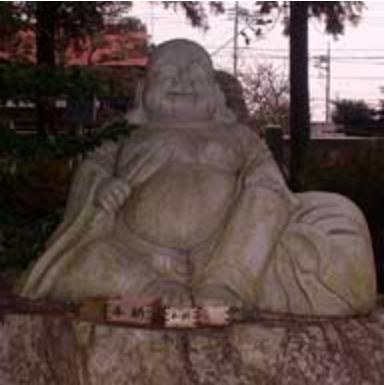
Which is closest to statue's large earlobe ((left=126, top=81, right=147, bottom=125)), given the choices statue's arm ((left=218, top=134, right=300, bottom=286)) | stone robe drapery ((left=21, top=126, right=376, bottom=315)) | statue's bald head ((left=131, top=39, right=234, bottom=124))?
statue's bald head ((left=131, top=39, right=234, bottom=124))

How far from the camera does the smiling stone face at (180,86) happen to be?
13.4ft

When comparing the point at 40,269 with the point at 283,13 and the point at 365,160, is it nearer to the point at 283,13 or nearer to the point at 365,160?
the point at 365,160

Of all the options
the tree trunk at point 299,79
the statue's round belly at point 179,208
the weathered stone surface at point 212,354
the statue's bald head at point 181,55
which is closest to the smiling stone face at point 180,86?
the statue's bald head at point 181,55

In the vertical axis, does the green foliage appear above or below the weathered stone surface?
above

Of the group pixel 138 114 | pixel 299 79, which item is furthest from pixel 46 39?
pixel 138 114

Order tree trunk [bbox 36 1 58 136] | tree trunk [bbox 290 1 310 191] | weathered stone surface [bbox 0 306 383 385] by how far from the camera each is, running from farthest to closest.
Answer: tree trunk [bbox 290 1 310 191] < tree trunk [bbox 36 1 58 136] < weathered stone surface [bbox 0 306 383 385]

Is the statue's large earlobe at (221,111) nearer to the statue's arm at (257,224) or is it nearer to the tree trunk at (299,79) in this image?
the statue's arm at (257,224)

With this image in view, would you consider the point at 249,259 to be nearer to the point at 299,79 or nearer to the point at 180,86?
the point at 180,86

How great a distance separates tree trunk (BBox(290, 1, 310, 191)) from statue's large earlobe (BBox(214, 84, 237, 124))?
3.81 metres

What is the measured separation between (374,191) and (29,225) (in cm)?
270

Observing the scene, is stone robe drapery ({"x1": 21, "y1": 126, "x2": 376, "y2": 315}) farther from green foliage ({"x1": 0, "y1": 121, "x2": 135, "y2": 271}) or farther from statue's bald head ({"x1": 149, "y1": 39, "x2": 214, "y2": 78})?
statue's bald head ({"x1": 149, "y1": 39, "x2": 214, "y2": 78})

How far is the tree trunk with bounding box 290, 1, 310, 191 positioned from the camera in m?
8.12

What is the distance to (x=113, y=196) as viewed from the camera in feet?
12.5

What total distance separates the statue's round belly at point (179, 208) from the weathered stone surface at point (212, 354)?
56 centimetres
